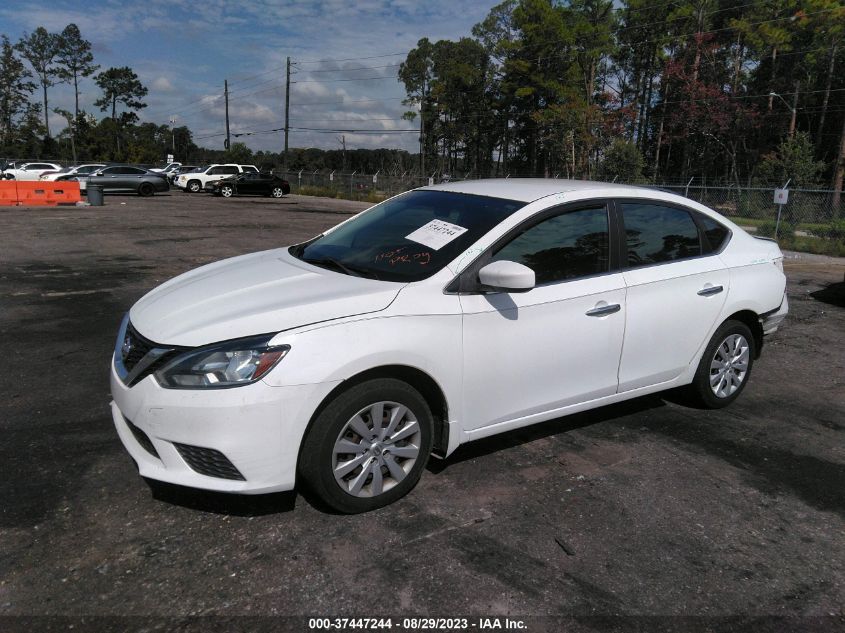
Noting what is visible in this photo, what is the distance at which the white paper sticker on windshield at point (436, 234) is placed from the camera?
3522 millimetres

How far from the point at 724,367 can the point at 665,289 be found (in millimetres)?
1020

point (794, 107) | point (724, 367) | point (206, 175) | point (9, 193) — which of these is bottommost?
point (724, 367)

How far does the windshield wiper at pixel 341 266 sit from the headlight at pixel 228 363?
79 centimetres

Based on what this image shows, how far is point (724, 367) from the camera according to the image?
4590 mm

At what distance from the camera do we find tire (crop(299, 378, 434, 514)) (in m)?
2.87

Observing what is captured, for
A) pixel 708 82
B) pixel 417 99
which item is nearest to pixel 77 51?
pixel 417 99

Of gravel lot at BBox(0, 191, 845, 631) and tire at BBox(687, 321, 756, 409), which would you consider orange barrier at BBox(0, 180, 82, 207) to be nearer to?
gravel lot at BBox(0, 191, 845, 631)

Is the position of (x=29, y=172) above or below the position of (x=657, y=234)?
above

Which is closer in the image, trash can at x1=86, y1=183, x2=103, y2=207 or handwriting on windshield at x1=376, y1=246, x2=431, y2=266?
handwriting on windshield at x1=376, y1=246, x2=431, y2=266

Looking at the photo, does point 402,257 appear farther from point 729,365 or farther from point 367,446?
point 729,365

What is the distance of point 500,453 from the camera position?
3867 mm

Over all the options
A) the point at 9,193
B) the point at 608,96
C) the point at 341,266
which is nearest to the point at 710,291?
the point at 341,266

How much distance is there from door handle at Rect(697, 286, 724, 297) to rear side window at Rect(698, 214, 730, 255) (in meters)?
0.27

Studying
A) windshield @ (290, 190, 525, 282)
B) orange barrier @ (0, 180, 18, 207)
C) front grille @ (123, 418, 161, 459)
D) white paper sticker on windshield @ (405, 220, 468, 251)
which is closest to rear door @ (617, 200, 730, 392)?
windshield @ (290, 190, 525, 282)
